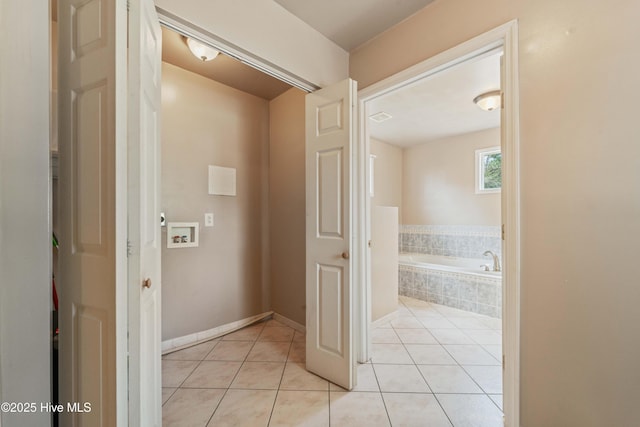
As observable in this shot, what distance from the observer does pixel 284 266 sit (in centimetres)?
277

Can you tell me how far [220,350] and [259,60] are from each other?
2.39 meters

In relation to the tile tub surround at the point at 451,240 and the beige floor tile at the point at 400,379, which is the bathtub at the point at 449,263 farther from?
the beige floor tile at the point at 400,379

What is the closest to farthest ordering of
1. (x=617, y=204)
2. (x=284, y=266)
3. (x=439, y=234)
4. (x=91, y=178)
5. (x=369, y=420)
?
(x=91, y=178) < (x=617, y=204) < (x=369, y=420) < (x=284, y=266) < (x=439, y=234)

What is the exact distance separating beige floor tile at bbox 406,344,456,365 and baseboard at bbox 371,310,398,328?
1.53ft

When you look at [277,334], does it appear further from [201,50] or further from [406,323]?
[201,50]

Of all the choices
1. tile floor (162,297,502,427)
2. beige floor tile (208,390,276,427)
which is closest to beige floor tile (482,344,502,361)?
tile floor (162,297,502,427)

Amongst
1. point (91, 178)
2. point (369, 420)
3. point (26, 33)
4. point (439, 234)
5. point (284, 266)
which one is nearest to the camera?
point (26, 33)

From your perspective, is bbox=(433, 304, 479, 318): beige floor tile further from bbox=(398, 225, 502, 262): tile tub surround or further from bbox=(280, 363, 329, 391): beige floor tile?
bbox=(280, 363, 329, 391): beige floor tile

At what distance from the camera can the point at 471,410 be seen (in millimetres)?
1474

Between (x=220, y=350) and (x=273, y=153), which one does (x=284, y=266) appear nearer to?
(x=220, y=350)

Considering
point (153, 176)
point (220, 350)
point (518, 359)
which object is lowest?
point (220, 350)

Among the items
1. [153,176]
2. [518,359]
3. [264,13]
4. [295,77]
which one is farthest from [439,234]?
[153,176]

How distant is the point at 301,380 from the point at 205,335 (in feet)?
3.89

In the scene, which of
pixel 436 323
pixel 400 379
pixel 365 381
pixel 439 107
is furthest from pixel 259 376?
pixel 439 107
